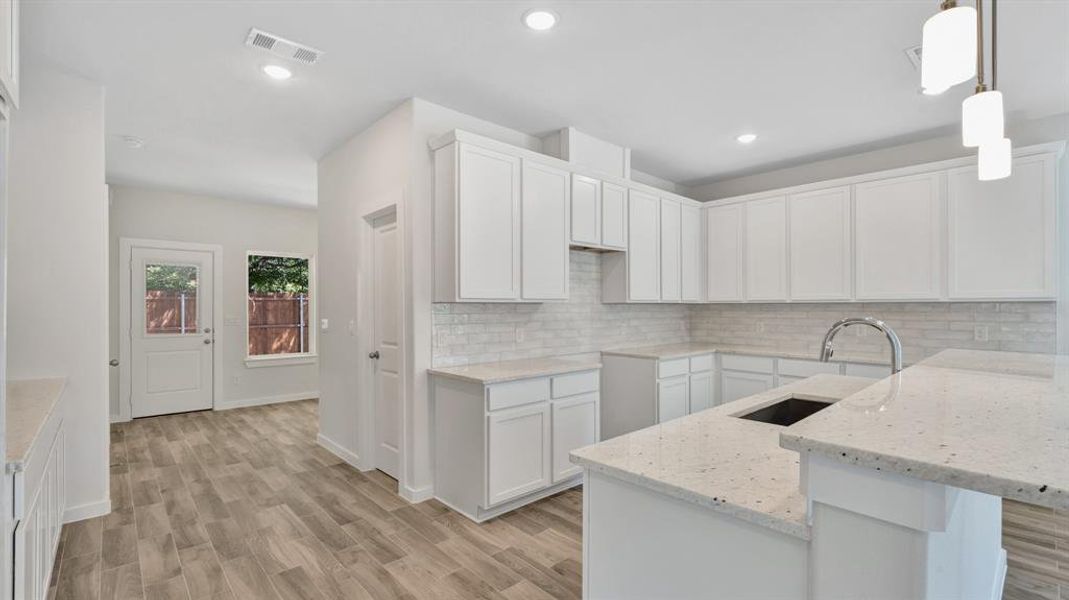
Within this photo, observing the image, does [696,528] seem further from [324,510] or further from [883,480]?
[324,510]

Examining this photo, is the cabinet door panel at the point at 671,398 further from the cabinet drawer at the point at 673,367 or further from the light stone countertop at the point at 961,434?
the light stone countertop at the point at 961,434

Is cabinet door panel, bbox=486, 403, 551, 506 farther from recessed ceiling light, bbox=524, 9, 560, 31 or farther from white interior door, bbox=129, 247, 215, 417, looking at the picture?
white interior door, bbox=129, 247, 215, 417

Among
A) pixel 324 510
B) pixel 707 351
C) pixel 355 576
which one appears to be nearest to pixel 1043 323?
pixel 707 351

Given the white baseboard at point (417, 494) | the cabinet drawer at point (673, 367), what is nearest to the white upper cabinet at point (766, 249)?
the cabinet drawer at point (673, 367)

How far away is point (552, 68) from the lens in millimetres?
2953

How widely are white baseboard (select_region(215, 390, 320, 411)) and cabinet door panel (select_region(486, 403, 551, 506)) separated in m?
4.00

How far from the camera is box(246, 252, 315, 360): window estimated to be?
21.6 feet

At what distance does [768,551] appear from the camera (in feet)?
3.37

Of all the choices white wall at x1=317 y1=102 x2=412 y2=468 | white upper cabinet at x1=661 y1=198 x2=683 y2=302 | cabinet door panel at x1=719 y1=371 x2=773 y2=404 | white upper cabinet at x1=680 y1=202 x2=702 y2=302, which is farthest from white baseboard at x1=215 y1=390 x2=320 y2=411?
cabinet door panel at x1=719 y1=371 x2=773 y2=404

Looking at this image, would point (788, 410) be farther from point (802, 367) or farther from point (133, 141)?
point (133, 141)

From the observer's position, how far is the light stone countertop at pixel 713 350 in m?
4.06

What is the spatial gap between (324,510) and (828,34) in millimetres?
3982

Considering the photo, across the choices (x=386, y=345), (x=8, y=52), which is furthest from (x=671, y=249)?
(x=8, y=52)

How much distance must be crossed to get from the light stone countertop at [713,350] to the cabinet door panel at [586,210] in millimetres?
1062
